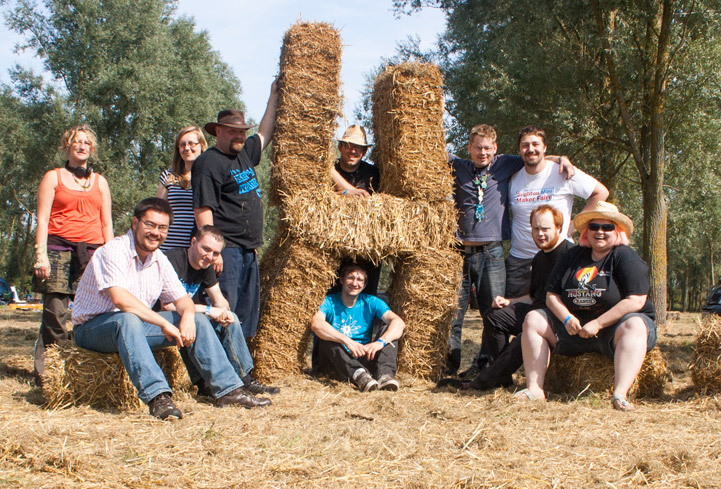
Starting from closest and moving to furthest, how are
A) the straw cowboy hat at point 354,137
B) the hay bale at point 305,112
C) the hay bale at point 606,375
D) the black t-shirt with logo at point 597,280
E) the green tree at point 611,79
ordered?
the black t-shirt with logo at point 597,280 < the hay bale at point 606,375 < the hay bale at point 305,112 < the straw cowboy hat at point 354,137 < the green tree at point 611,79

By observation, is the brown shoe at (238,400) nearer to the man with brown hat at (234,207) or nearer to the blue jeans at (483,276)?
the man with brown hat at (234,207)

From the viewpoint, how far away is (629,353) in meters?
4.23

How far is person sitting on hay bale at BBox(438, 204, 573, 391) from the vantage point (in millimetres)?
4895

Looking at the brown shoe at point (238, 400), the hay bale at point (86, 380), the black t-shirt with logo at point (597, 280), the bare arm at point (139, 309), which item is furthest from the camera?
the black t-shirt with logo at point (597, 280)

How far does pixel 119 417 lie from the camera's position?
3705mm

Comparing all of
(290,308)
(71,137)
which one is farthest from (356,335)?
(71,137)

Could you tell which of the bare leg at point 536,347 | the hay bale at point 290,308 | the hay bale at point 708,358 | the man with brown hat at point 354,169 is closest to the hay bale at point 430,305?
the hay bale at point 290,308

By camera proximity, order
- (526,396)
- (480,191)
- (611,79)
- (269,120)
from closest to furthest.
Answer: (526,396) < (269,120) < (480,191) < (611,79)

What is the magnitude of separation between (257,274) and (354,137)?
5.56 ft

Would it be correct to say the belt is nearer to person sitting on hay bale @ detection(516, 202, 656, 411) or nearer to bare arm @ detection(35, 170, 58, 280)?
person sitting on hay bale @ detection(516, 202, 656, 411)

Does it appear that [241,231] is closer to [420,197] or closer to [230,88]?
[420,197]

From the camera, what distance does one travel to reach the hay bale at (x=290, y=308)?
5.41 meters

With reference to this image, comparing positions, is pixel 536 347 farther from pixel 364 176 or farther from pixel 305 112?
pixel 305 112

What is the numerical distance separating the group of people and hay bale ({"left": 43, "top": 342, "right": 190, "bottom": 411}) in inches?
4.5
